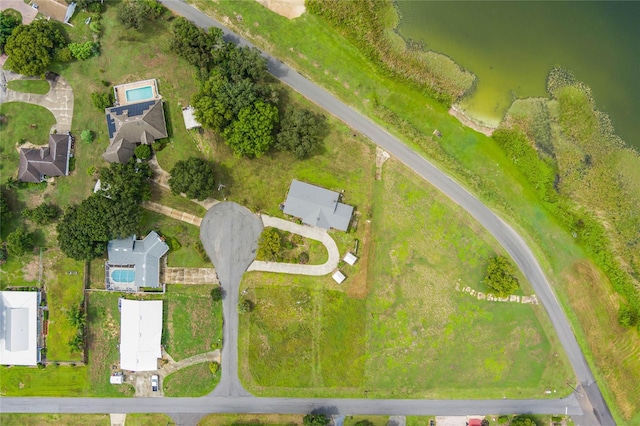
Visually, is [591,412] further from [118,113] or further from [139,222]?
[118,113]

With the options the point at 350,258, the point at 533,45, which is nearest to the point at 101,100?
the point at 350,258

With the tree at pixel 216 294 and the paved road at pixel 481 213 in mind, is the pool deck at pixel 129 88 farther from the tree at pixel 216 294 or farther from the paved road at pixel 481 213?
the tree at pixel 216 294

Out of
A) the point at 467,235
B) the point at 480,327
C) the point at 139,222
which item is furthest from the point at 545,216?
the point at 139,222

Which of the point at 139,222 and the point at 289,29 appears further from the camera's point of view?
the point at 289,29

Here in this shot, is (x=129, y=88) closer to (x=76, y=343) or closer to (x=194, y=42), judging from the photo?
(x=194, y=42)

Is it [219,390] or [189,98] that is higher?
[189,98]

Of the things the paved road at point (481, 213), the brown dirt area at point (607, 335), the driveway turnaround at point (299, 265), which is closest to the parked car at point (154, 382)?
the driveway turnaround at point (299, 265)

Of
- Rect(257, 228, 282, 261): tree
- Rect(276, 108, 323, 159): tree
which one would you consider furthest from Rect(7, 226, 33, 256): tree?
Rect(276, 108, 323, 159): tree
